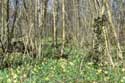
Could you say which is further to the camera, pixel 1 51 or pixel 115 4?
pixel 115 4

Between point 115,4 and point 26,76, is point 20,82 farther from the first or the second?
point 115,4

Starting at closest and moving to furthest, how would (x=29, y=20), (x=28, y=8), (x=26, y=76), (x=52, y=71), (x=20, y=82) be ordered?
(x=20, y=82) < (x=26, y=76) < (x=52, y=71) < (x=29, y=20) < (x=28, y=8)

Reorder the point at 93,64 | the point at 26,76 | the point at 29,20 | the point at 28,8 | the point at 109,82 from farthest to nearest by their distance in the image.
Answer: the point at 28,8
the point at 29,20
the point at 93,64
the point at 26,76
the point at 109,82

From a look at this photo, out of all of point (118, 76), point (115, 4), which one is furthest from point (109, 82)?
point (115, 4)

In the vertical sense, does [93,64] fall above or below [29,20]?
below

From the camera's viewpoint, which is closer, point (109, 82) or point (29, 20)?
point (109, 82)

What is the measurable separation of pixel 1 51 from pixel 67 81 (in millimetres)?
3794

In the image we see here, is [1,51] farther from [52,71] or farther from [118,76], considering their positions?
[118,76]

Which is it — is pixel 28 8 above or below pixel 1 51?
above

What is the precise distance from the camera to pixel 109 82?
6.70 metres

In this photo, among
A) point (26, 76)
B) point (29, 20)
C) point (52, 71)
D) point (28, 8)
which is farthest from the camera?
point (28, 8)

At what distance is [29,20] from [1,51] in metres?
1.06

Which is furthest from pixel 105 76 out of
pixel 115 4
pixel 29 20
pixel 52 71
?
pixel 115 4

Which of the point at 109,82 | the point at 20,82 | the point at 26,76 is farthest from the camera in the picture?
the point at 26,76
